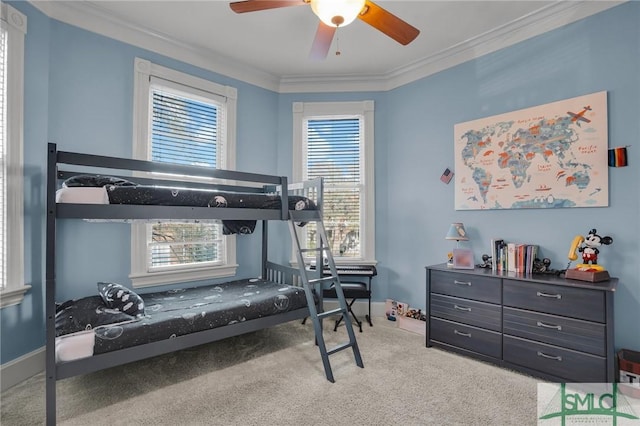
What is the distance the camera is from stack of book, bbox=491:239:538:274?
8.77 ft

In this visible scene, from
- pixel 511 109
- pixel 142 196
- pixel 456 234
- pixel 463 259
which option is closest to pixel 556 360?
pixel 463 259

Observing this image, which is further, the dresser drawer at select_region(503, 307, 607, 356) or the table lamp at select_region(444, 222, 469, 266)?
the table lamp at select_region(444, 222, 469, 266)

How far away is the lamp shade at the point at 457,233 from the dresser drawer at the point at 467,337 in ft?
2.49

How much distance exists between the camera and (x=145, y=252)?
10.0 feet

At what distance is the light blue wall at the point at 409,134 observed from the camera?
2.39 m

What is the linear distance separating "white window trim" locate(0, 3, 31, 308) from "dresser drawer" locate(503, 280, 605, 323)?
3.62 meters

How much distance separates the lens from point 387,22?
77.2 inches

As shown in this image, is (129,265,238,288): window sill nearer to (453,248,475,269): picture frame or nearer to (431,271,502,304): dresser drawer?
(431,271,502,304): dresser drawer

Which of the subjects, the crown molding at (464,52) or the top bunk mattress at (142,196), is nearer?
the top bunk mattress at (142,196)

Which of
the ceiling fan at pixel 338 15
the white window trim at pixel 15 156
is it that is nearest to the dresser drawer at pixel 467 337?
the ceiling fan at pixel 338 15

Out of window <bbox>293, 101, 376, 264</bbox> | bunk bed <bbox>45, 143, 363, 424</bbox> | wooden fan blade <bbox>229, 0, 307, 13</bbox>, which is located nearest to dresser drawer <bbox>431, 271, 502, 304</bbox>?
bunk bed <bbox>45, 143, 363, 424</bbox>

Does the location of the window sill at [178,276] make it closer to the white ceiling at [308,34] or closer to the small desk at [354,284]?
the small desk at [354,284]

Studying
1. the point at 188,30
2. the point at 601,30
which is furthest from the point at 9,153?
the point at 601,30

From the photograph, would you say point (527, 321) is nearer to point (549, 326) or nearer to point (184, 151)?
point (549, 326)
